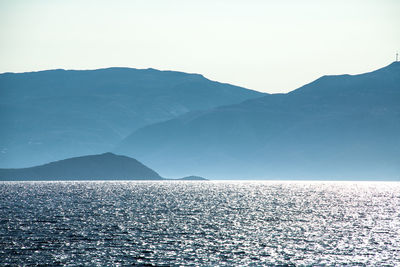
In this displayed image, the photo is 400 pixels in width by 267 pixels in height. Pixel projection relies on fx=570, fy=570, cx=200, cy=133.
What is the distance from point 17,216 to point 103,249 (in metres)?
A: 53.4

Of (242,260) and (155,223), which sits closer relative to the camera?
(242,260)

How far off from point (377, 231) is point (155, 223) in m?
44.9

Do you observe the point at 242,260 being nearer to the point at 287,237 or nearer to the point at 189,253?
the point at 189,253

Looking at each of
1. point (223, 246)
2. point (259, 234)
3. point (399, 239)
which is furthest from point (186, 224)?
point (399, 239)

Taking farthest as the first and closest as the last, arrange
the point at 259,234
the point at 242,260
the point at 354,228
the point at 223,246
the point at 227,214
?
the point at 227,214, the point at 354,228, the point at 259,234, the point at 223,246, the point at 242,260

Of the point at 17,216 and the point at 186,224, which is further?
the point at 17,216

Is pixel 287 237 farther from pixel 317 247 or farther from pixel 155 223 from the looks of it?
pixel 155 223

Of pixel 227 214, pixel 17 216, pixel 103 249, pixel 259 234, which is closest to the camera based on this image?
pixel 103 249

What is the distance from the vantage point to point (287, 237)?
99.6 meters

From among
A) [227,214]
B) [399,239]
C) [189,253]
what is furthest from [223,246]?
[227,214]

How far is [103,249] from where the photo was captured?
271ft

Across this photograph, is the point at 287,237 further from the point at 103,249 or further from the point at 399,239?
the point at 103,249

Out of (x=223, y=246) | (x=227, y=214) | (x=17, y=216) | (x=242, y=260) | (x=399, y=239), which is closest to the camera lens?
(x=242, y=260)

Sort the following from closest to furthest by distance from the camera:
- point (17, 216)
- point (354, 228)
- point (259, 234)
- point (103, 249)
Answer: point (103, 249)
point (259, 234)
point (354, 228)
point (17, 216)
